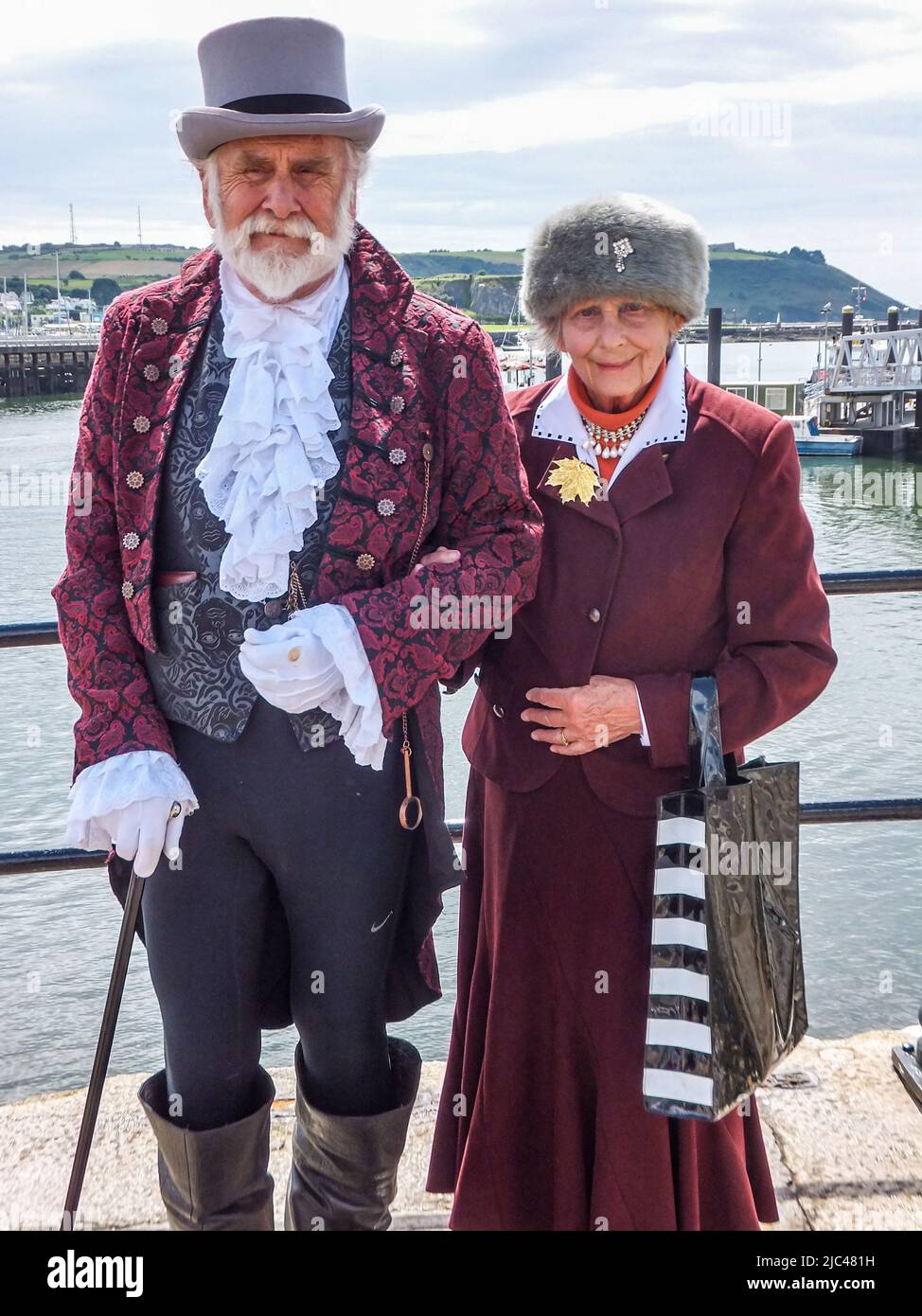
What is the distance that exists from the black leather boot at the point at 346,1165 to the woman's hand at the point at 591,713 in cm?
58

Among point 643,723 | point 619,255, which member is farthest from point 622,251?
point 643,723

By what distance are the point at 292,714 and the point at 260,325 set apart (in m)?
0.55

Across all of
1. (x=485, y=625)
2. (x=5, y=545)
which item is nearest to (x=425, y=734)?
(x=485, y=625)

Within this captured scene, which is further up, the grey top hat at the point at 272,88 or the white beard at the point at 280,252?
the grey top hat at the point at 272,88

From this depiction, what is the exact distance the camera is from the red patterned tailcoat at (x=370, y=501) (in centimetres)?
170

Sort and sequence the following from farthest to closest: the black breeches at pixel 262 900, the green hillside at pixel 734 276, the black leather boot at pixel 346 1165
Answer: the green hillside at pixel 734 276 < the black leather boot at pixel 346 1165 < the black breeches at pixel 262 900

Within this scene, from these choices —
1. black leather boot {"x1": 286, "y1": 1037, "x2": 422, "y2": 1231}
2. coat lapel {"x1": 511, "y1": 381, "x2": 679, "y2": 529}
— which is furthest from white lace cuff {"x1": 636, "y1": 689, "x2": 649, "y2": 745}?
black leather boot {"x1": 286, "y1": 1037, "x2": 422, "y2": 1231}

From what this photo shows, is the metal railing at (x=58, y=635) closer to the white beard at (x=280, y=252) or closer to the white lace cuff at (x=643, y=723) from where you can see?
the white lace cuff at (x=643, y=723)

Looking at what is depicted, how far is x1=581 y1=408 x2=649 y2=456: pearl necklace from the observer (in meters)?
1.90

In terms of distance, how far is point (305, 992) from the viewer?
1784 millimetres

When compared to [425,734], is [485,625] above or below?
above

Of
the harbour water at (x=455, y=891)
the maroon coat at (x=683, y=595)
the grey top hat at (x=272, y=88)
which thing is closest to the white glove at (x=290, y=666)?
the maroon coat at (x=683, y=595)
